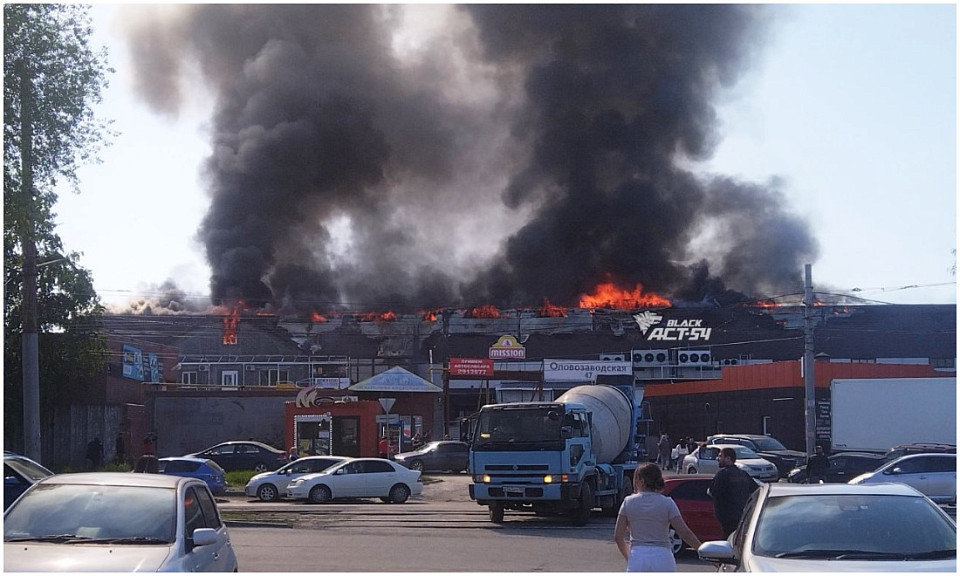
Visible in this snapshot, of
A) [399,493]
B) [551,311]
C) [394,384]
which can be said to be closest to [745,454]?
[399,493]

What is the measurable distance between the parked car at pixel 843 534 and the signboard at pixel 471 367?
4155 cm

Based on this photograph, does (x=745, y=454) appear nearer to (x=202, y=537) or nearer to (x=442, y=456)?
(x=442, y=456)

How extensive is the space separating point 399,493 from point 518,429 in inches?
315

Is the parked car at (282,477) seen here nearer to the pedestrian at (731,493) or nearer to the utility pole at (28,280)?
the utility pole at (28,280)

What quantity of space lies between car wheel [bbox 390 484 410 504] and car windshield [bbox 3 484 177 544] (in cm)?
1861

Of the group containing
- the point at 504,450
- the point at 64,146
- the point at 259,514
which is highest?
the point at 64,146

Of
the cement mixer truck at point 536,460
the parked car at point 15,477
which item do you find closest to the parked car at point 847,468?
the cement mixer truck at point 536,460

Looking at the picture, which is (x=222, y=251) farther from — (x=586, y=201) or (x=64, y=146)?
(x=64, y=146)

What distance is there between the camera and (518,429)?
19.5 m

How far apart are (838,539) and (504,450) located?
12.5 m

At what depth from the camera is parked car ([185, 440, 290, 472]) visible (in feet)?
112

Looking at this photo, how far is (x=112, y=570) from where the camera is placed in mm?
6988

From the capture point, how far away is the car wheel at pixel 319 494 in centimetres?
2631

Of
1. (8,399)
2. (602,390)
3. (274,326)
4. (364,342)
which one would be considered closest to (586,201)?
(364,342)
